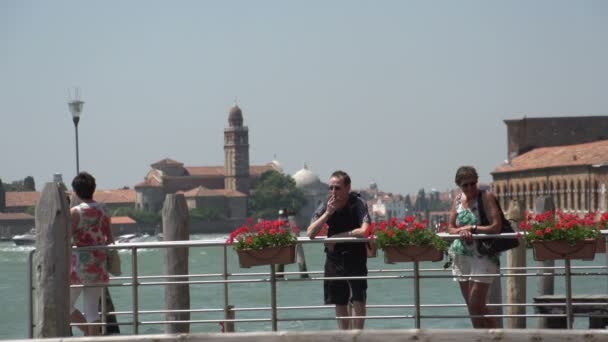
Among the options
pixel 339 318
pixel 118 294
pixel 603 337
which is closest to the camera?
pixel 603 337

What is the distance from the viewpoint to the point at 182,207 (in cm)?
1265

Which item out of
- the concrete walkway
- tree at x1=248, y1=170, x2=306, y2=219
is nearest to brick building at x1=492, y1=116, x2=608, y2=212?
the concrete walkway

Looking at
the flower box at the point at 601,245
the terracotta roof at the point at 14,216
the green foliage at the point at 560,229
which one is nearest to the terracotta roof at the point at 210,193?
the terracotta roof at the point at 14,216

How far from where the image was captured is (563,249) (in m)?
9.35

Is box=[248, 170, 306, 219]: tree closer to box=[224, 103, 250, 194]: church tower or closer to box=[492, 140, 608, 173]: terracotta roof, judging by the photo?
box=[224, 103, 250, 194]: church tower

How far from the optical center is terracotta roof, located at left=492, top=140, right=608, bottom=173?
87.7 metres

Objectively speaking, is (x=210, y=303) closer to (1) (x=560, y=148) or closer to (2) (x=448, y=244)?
(2) (x=448, y=244)

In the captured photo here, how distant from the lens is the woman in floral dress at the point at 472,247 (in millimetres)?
9188

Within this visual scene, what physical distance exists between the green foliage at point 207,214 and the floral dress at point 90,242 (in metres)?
153

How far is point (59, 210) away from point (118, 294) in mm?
31288

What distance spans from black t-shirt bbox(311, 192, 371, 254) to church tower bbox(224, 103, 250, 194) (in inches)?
6618

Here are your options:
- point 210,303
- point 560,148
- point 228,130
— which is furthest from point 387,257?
point 228,130

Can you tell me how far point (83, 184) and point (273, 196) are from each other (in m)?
169

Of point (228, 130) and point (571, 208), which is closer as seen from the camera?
point (571, 208)
